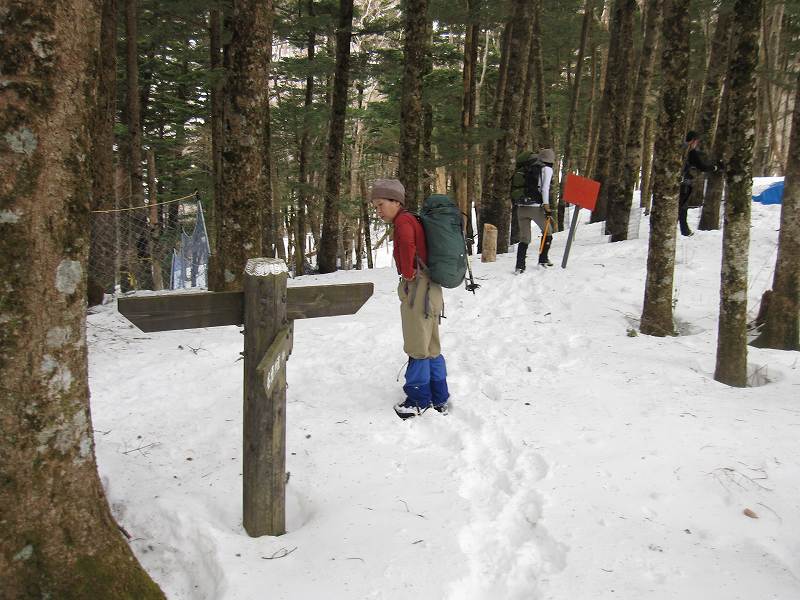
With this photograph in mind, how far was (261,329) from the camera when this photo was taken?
8.84ft

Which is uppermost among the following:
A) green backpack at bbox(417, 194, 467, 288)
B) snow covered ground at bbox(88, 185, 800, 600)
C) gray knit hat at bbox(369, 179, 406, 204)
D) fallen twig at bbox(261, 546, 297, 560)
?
gray knit hat at bbox(369, 179, 406, 204)

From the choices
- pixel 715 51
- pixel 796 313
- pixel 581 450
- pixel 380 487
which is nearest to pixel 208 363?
pixel 380 487

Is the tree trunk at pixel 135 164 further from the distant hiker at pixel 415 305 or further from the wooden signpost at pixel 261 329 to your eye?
the wooden signpost at pixel 261 329

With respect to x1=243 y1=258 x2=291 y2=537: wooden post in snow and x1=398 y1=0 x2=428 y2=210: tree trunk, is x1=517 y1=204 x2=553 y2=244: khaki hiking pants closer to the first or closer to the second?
x1=398 y1=0 x2=428 y2=210: tree trunk

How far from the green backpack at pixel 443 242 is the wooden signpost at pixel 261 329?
4.57 feet

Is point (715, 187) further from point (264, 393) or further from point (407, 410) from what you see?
point (264, 393)

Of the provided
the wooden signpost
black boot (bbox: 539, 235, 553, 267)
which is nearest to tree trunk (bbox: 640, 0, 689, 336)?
black boot (bbox: 539, 235, 553, 267)

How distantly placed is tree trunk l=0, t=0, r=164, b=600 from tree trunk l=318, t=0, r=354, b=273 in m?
9.74

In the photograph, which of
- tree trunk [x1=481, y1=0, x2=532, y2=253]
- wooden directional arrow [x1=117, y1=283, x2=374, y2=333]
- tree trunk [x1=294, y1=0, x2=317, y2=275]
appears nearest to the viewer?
wooden directional arrow [x1=117, y1=283, x2=374, y2=333]

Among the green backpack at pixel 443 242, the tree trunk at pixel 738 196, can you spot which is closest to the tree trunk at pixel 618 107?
the tree trunk at pixel 738 196

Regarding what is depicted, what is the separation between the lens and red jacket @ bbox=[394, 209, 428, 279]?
4207mm

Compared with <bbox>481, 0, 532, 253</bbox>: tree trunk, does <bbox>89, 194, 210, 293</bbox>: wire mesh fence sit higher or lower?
lower

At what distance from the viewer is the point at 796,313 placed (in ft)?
18.0

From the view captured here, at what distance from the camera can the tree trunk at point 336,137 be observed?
11477mm
